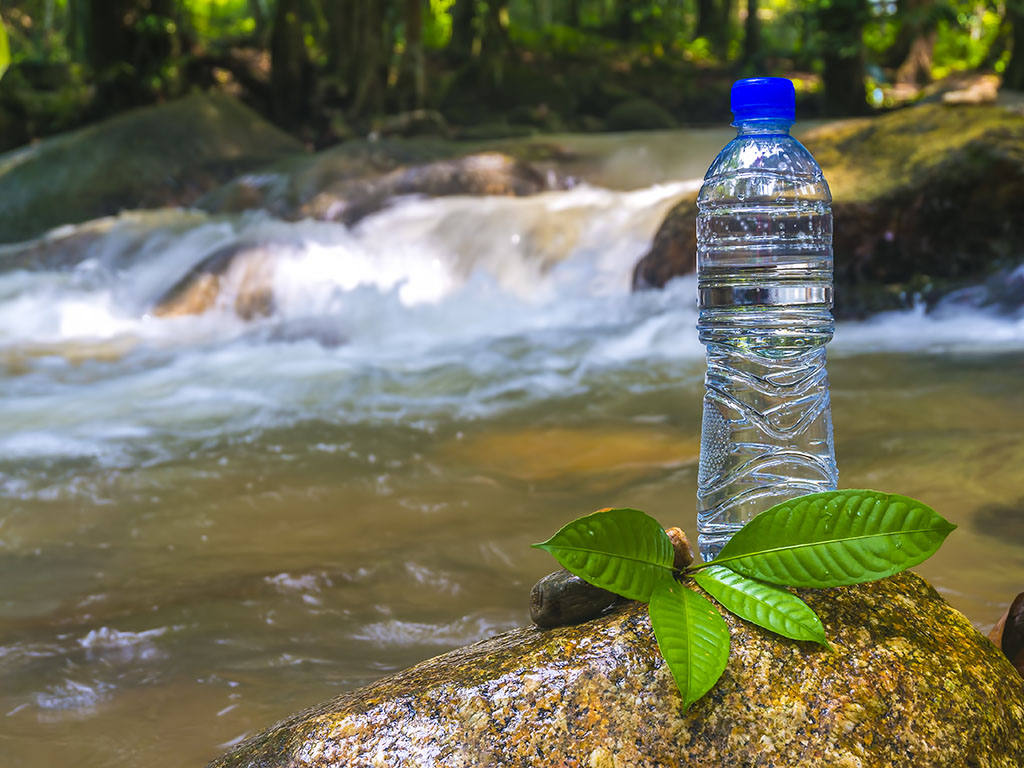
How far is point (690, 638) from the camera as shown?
4.21ft

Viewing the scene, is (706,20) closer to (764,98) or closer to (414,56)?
(414,56)

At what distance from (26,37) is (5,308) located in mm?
16702

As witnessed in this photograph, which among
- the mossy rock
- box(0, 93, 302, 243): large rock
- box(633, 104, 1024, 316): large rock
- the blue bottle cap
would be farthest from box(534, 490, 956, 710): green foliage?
the mossy rock

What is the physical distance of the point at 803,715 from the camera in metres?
1.25

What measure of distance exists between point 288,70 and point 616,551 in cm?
1480

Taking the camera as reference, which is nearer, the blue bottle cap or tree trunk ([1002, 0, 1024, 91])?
the blue bottle cap

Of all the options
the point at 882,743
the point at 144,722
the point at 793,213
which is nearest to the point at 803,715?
the point at 882,743

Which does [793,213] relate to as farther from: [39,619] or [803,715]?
[39,619]

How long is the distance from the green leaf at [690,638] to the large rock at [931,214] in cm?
560

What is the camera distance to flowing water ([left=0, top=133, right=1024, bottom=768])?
2287 mm

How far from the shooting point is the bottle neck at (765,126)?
1.61 metres

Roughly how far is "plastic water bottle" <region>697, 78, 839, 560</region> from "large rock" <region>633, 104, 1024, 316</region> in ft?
15.3

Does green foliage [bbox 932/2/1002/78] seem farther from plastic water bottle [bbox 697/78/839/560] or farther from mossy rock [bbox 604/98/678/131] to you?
plastic water bottle [bbox 697/78/839/560]

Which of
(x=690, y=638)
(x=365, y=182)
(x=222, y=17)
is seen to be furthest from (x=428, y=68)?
(x=690, y=638)
